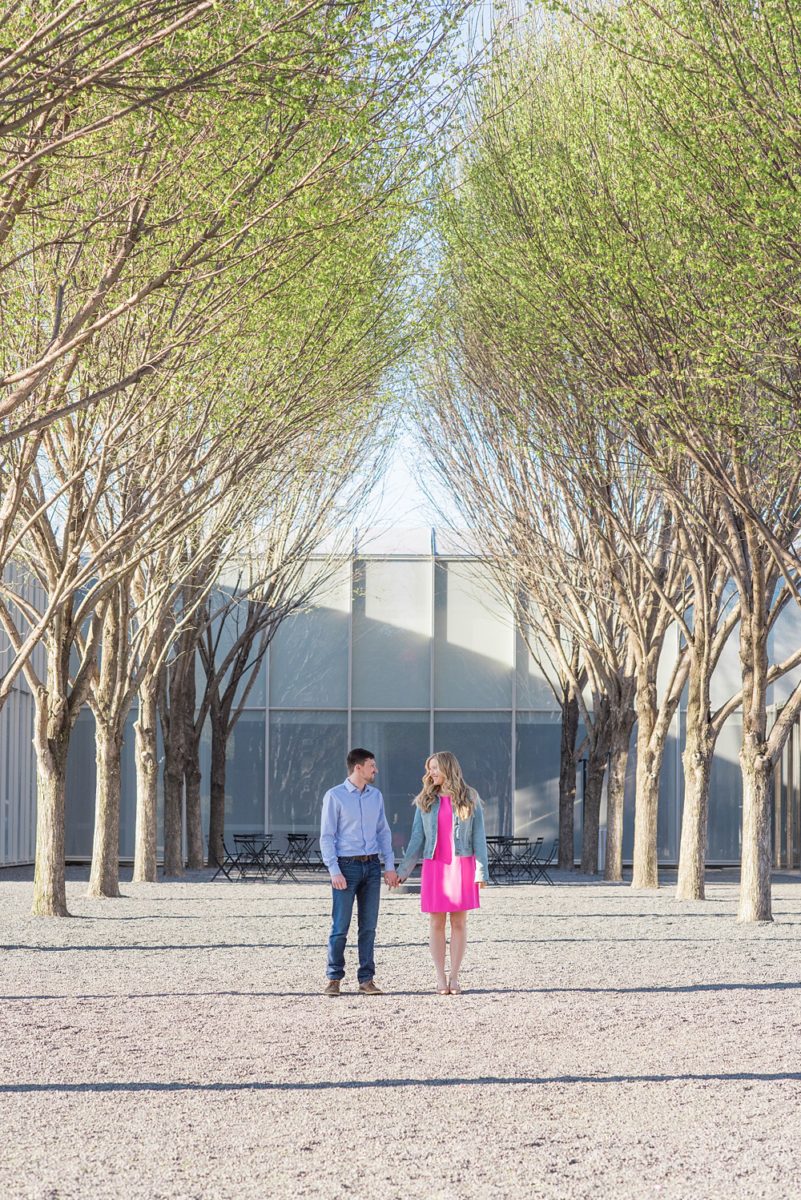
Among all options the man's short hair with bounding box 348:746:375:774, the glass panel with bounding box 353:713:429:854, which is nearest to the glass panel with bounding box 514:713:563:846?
the glass panel with bounding box 353:713:429:854

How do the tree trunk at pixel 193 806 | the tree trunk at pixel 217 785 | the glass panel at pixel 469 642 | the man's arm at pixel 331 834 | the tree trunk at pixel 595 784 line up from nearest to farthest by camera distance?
the man's arm at pixel 331 834
the tree trunk at pixel 595 784
the tree trunk at pixel 193 806
the tree trunk at pixel 217 785
the glass panel at pixel 469 642

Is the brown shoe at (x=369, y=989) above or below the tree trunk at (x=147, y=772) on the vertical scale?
below

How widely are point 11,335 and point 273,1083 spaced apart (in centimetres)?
780

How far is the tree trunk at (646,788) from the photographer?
21844 mm

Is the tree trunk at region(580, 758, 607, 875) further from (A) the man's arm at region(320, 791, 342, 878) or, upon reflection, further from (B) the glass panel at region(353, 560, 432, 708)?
(A) the man's arm at region(320, 791, 342, 878)

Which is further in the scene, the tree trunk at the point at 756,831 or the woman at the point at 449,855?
the tree trunk at the point at 756,831

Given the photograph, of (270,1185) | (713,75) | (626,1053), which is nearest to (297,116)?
(713,75)

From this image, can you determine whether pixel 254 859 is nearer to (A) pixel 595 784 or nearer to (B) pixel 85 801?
(A) pixel 595 784

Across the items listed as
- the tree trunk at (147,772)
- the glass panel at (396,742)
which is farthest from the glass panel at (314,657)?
the tree trunk at (147,772)

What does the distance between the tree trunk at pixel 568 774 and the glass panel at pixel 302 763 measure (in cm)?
613

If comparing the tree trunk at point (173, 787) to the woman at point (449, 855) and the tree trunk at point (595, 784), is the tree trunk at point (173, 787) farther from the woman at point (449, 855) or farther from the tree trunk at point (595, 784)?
the woman at point (449, 855)

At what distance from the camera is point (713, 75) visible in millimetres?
11055

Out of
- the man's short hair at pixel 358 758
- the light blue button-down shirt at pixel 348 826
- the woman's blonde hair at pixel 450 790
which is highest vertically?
the man's short hair at pixel 358 758

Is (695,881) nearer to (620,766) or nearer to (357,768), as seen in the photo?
(620,766)
